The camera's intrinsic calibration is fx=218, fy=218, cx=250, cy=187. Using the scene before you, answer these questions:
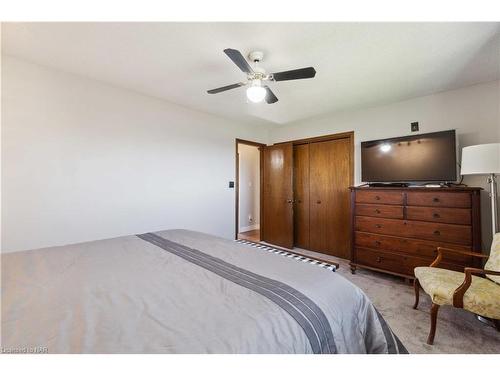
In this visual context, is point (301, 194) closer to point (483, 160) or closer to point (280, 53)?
point (483, 160)

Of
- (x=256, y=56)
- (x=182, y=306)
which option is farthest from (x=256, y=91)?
(x=182, y=306)

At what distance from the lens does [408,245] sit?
2.46 meters

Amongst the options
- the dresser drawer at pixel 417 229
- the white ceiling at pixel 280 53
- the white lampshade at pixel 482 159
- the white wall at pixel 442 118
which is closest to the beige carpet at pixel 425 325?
the dresser drawer at pixel 417 229

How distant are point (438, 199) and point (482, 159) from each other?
1.71 feet

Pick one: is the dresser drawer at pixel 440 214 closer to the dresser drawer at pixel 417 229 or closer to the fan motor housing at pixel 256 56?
the dresser drawer at pixel 417 229

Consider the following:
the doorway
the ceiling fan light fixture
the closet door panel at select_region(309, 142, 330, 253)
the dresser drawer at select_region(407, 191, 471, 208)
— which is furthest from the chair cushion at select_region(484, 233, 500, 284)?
the doorway

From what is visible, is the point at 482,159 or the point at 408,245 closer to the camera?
the point at 482,159

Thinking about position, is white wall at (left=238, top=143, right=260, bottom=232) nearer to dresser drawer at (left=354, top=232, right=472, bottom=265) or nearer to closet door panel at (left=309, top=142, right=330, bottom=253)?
closet door panel at (left=309, top=142, right=330, bottom=253)

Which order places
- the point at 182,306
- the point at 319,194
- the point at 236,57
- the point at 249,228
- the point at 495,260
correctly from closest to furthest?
the point at 182,306 → the point at 236,57 → the point at 495,260 → the point at 319,194 → the point at 249,228

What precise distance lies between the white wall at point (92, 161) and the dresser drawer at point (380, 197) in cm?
219

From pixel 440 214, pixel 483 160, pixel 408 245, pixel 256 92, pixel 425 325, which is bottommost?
pixel 425 325

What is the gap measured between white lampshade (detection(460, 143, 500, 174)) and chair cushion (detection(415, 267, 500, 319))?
36.3 inches

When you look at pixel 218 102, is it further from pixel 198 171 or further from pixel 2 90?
pixel 2 90

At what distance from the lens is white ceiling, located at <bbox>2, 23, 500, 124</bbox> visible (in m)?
1.63
